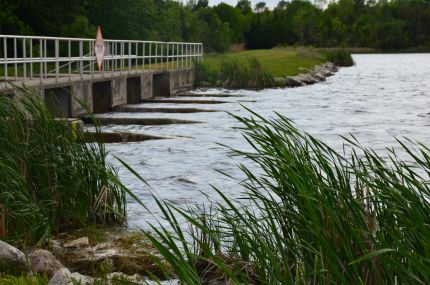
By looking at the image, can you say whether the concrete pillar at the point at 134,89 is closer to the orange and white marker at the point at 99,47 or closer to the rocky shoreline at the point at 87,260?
the orange and white marker at the point at 99,47

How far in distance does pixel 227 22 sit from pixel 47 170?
466ft

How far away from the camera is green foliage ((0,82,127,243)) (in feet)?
28.0

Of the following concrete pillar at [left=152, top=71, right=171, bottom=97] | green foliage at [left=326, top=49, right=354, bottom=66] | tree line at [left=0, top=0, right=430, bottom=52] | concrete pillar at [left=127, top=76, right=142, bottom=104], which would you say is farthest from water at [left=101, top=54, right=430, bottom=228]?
green foliage at [left=326, top=49, right=354, bottom=66]

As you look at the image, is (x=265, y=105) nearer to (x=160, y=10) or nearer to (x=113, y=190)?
(x=113, y=190)

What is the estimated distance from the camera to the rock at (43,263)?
7423 mm

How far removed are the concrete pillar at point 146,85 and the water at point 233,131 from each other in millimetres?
2456

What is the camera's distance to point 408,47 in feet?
561

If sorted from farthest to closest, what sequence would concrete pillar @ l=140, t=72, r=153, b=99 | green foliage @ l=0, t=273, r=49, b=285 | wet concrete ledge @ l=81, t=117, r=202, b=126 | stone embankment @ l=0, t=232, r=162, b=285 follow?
concrete pillar @ l=140, t=72, r=153, b=99 < wet concrete ledge @ l=81, t=117, r=202, b=126 < stone embankment @ l=0, t=232, r=162, b=285 < green foliage @ l=0, t=273, r=49, b=285

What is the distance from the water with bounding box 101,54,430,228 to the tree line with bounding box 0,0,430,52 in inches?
721

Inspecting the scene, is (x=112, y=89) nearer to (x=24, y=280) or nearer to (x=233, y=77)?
(x=233, y=77)

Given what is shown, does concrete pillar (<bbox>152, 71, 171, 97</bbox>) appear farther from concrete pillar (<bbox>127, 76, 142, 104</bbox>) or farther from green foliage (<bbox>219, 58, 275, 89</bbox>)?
green foliage (<bbox>219, 58, 275, 89</bbox>)

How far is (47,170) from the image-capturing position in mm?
8992

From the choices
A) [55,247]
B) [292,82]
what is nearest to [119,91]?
[292,82]

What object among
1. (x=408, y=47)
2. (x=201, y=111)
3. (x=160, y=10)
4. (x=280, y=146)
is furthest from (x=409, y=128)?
(x=408, y=47)
